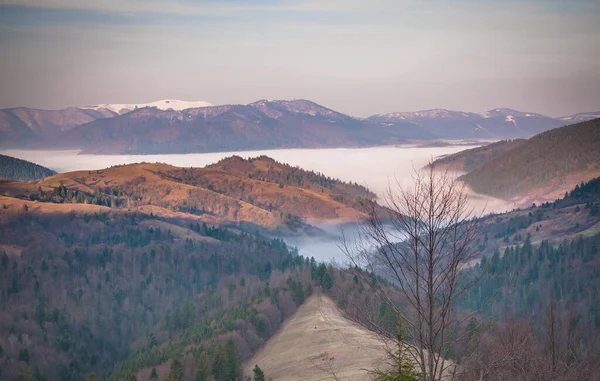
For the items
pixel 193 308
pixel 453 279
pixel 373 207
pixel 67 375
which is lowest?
pixel 67 375

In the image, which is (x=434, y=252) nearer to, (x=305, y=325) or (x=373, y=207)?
(x=373, y=207)

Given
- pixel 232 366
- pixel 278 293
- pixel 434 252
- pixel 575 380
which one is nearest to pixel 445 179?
pixel 434 252

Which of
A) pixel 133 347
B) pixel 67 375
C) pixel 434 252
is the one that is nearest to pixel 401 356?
pixel 434 252

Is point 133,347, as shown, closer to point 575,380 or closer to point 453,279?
point 575,380

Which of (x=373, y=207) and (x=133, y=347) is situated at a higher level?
(x=373, y=207)

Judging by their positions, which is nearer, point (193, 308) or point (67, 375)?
point (67, 375)

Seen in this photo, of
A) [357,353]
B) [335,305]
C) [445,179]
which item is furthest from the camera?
[335,305]

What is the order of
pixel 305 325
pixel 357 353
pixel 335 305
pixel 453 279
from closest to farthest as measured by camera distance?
pixel 453 279, pixel 357 353, pixel 305 325, pixel 335 305
